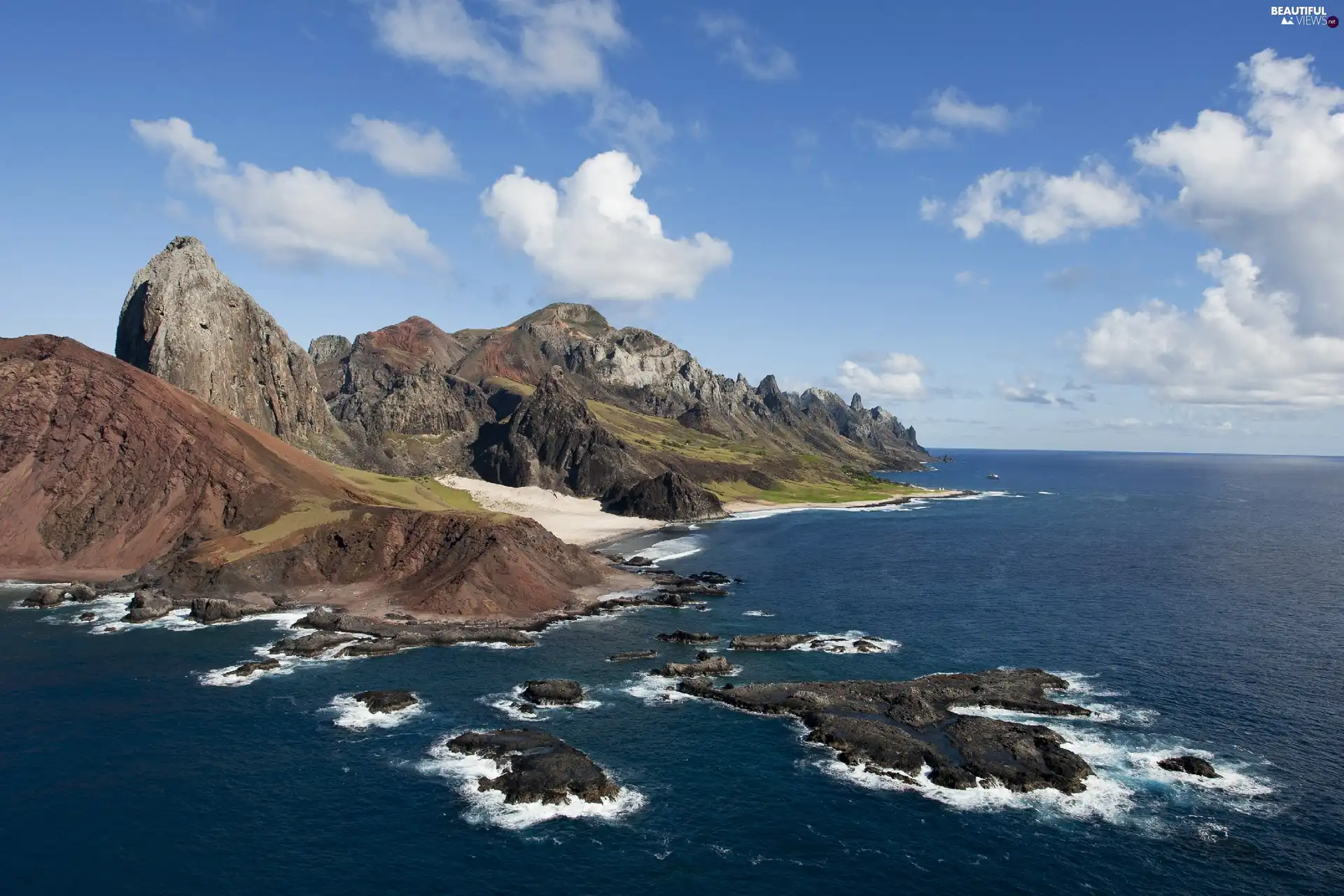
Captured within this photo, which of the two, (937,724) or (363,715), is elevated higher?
(363,715)

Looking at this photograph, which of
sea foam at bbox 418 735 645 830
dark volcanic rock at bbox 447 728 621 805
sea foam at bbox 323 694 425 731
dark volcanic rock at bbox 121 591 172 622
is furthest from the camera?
dark volcanic rock at bbox 121 591 172 622

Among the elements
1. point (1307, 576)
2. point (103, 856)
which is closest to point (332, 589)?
point (103, 856)

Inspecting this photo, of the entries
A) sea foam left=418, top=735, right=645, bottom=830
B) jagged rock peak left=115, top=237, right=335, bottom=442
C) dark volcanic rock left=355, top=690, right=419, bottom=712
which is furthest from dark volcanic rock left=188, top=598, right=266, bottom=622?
jagged rock peak left=115, top=237, right=335, bottom=442

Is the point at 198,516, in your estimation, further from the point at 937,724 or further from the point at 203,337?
the point at 937,724

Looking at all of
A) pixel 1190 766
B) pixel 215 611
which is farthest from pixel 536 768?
pixel 215 611

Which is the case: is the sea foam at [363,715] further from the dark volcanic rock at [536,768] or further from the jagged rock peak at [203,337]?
the jagged rock peak at [203,337]

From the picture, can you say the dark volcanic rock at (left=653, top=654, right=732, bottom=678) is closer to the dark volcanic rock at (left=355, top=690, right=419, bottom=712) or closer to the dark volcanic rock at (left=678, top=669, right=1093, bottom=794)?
the dark volcanic rock at (left=678, top=669, right=1093, bottom=794)
